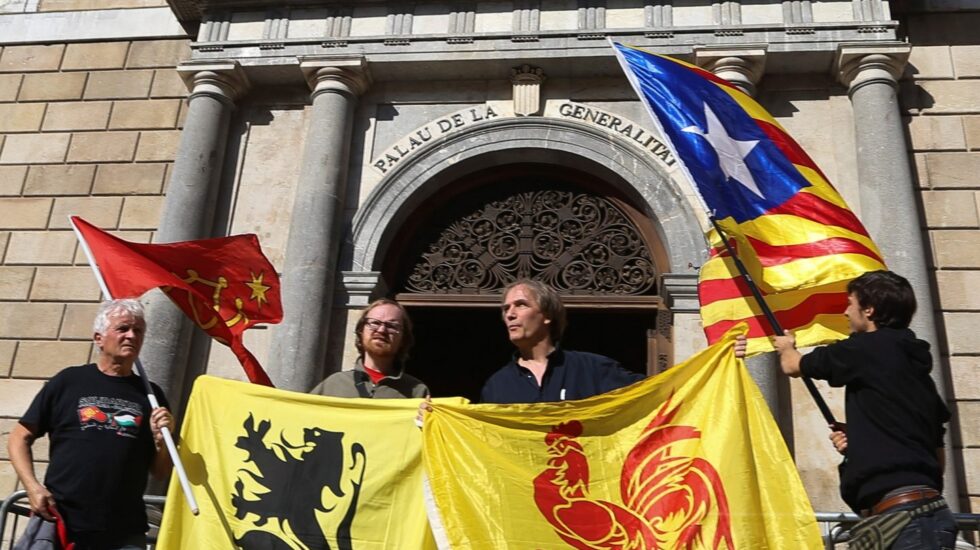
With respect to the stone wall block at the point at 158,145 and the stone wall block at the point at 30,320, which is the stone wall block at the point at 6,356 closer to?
the stone wall block at the point at 30,320

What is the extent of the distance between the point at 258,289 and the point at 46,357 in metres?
4.06

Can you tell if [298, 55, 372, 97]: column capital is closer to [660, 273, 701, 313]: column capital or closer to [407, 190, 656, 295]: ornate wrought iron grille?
[407, 190, 656, 295]: ornate wrought iron grille

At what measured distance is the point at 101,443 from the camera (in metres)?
4.59

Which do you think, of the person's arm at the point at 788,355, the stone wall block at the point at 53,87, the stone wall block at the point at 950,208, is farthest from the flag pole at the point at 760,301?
the stone wall block at the point at 53,87

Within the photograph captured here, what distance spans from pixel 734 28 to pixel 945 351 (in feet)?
12.1

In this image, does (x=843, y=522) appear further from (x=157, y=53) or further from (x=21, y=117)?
(x=21, y=117)

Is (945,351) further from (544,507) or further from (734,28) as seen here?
(544,507)

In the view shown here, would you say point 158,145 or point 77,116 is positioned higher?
point 77,116

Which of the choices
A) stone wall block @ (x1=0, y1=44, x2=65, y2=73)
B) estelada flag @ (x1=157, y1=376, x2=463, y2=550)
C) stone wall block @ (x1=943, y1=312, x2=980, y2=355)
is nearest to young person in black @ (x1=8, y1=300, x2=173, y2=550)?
estelada flag @ (x1=157, y1=376, x2=463, y2=550)

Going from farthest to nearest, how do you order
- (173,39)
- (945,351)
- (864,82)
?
(173,39) < (864,82) < (945,351)

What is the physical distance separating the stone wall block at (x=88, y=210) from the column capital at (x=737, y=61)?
638 cm

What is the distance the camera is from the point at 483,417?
187 inches

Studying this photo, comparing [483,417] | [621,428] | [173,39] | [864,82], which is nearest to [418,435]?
[483,417]

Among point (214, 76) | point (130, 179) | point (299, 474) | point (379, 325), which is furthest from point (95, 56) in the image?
point (299, 474)
